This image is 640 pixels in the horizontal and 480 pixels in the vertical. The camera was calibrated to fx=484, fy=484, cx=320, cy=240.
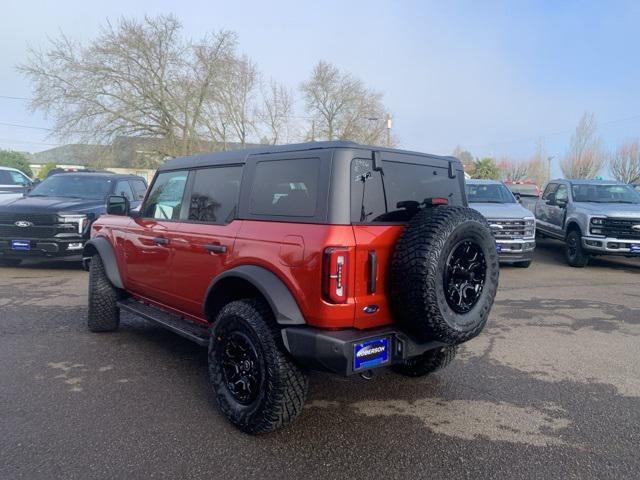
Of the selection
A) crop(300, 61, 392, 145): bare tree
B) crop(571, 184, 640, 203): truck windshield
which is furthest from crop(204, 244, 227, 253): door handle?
crop(300, 61, 392, 145): bare tree

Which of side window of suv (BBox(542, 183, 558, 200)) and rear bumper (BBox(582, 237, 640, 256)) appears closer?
rear bumper (BBox(582, 237, 640, 256))

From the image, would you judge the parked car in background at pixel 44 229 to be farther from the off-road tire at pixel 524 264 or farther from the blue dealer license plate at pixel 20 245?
the off-road tire at pixel 524 264

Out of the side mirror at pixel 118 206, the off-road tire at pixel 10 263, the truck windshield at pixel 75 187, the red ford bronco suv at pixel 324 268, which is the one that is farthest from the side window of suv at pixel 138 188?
the red ford bronco suv at pixel 324 268

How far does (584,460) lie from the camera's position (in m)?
2.94

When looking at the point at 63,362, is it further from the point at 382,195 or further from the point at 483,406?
the point at 483,406

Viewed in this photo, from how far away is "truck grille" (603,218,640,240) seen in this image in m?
9.56

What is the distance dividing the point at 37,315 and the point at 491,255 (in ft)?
17.8

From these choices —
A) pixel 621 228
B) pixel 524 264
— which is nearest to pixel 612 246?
pixel 621 228

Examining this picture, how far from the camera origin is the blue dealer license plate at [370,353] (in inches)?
112

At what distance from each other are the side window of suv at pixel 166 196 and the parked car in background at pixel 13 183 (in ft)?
33.6

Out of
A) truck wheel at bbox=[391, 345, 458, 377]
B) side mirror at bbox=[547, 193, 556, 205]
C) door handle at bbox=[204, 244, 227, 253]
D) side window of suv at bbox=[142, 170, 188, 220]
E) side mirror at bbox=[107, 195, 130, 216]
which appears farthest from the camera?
side mirror at bbox=[547, 193, 556, 205]

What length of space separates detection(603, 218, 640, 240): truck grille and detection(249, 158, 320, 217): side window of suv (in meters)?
8.77

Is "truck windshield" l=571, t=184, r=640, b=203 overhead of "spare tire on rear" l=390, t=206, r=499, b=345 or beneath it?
overhead

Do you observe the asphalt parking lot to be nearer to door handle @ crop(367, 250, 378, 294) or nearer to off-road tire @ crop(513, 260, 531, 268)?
door handle @ crop(367, 250, 378, 294)
